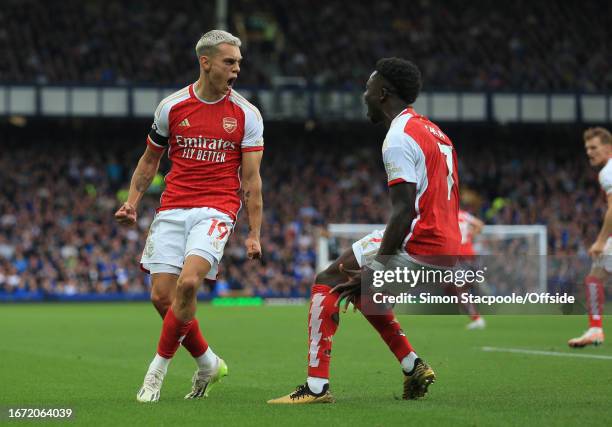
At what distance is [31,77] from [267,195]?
962 cm

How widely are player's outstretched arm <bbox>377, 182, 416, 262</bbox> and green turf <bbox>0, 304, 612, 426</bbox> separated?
105 cm

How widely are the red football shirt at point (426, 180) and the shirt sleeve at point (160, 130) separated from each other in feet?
5.70

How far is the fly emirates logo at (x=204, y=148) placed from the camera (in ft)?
26.5

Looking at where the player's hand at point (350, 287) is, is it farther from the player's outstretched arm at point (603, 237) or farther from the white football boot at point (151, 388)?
the player's outstretched arm at point (603, 237)

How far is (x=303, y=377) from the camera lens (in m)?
10.0

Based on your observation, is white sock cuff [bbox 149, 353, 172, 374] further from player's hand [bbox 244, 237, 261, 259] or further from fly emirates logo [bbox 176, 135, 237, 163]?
fly emirates logo [bbox 176, 135, 237, 163]

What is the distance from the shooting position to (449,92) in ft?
145

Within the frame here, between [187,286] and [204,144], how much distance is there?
1.07 m

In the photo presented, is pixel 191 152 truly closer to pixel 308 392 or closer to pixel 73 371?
pixel 308 392

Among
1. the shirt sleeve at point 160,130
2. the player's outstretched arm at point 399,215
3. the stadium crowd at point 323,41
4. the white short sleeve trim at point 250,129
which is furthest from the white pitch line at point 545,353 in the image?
the stadium crowd at point 323,41

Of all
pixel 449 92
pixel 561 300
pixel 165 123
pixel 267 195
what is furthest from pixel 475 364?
pixel 449 92

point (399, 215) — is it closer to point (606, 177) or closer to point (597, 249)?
point (597, 249)

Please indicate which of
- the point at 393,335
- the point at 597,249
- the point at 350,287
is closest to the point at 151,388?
the point at 350,287

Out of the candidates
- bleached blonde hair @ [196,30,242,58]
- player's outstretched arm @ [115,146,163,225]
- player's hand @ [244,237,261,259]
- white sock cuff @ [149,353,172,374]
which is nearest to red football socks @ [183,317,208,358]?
white sock cuff @ [149,353,172,374]
